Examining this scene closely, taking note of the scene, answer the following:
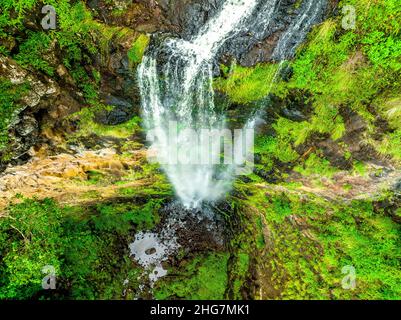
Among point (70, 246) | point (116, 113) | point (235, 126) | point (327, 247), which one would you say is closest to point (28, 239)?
point (70, 246)

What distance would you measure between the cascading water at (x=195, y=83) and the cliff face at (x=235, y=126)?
24cm

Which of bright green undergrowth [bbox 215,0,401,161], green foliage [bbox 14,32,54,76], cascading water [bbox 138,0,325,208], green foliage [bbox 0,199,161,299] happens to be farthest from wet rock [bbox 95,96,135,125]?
green foliage [bbox 0,199,161,299]

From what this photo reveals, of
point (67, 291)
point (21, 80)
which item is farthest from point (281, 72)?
point (67, 291)

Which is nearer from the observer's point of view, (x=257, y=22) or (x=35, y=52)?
(x=35, y=52)

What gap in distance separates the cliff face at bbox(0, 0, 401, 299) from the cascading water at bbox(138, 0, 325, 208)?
243 mm

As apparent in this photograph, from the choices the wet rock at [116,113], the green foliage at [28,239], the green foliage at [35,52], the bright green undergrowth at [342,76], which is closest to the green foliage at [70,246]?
the green foliage at [28,239]

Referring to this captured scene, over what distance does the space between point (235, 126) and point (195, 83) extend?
1.82 meters

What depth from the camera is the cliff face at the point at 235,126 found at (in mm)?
6293

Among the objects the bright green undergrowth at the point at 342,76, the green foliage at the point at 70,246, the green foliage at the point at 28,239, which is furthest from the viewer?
the green foliage at the point at 70,246

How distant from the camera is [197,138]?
919 centimetres

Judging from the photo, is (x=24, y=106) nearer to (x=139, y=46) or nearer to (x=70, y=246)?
(x=139, y=46)

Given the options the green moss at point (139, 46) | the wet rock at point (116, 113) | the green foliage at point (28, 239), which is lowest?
the green foliage at point (28, 239)

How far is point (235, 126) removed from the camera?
27.4 ft

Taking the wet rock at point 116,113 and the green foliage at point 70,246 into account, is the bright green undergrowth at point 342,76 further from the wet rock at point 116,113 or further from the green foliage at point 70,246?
the green foliage at point 70,246
